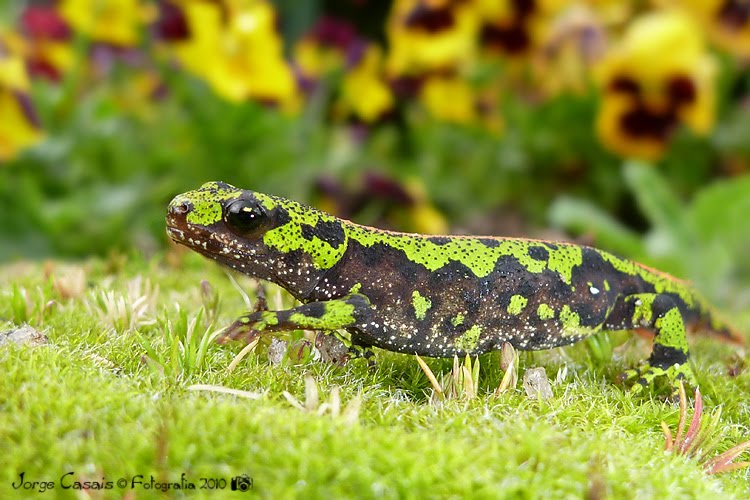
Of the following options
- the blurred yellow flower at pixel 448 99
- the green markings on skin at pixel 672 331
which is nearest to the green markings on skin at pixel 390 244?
the green markings on skin at pixel 672 331

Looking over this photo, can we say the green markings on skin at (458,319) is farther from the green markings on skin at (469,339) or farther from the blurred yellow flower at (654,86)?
the blurred yellow flower at (654,86)

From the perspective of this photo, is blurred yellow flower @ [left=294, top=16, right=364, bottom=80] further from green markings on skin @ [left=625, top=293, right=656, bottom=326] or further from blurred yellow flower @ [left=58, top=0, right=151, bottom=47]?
green markings on skin @ [left=625, top=293, right=656, bottom=326]

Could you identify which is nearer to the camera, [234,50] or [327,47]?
[234,50]

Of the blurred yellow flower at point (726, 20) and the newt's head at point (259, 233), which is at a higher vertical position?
the blurred yellow flower at point (726, 20)

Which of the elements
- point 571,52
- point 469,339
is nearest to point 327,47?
point 571,52

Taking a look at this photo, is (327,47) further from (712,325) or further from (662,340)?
(662,340)

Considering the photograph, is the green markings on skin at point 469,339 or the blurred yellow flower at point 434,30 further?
the blurred yellow flower at point 434,30
